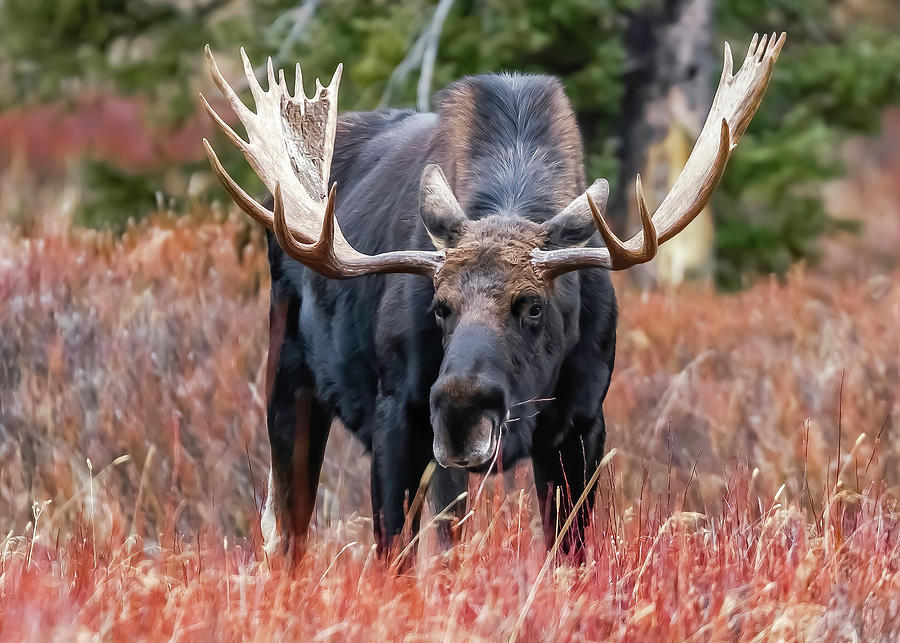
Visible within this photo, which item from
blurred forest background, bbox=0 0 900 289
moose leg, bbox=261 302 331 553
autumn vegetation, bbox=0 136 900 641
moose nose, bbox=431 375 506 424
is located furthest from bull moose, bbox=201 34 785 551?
blurred forest background, bbox=0 0 900 289

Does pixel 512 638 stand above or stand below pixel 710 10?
below

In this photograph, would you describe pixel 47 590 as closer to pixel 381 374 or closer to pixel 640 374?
pixel 381 374

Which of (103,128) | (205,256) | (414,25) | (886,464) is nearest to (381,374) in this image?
(886,464)

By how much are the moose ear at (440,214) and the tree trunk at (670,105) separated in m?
6.75

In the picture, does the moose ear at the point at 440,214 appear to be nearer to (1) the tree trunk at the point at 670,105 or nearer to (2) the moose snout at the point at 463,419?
(2) the moose snout at the point at 463,419

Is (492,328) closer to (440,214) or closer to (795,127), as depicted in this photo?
(440,214)

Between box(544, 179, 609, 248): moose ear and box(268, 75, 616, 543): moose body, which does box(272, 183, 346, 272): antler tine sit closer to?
box(268, 75, 616, 543): moose body

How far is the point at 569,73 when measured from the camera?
12336mm

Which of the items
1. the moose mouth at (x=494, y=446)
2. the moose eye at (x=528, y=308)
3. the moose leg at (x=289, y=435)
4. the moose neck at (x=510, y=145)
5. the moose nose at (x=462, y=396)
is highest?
the moose neck at (x=510, y=145)

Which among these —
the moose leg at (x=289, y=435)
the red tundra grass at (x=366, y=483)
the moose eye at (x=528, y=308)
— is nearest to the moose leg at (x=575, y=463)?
the red tundra grass at (x=366, y=483)

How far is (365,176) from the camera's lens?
6395 millimetres

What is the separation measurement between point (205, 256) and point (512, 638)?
234 inches

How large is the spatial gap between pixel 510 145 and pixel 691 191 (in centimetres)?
69

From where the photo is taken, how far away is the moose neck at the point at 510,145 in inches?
214
